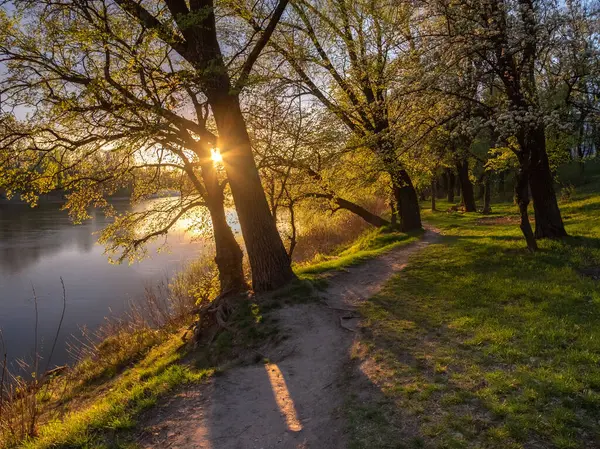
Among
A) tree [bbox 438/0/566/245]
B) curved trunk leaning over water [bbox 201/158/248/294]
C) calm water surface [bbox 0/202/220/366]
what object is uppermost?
tree [bbox 438/0/566/245]

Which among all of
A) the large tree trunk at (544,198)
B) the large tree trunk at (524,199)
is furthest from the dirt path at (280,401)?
the large tree trunk at (544,198)

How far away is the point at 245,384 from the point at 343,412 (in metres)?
2.11

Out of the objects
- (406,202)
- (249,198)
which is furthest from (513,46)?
(406,202)

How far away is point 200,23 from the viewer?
937cm

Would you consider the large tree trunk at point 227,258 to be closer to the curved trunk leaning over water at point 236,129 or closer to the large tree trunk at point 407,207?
the curved trunk leaning over water at point 236,129

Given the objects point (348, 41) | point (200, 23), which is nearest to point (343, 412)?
point (200, 23)

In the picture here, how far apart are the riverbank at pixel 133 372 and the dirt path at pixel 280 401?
43 cm

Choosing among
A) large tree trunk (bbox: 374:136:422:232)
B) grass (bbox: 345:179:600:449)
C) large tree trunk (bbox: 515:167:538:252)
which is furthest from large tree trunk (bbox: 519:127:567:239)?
large tree trunk (bbox: 374:136:422:232)

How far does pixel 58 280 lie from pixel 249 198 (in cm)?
1778

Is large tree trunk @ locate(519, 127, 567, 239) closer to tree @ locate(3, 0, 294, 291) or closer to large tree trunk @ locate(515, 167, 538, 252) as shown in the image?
large tree trunk @ locate(515, 167, 538, 252)

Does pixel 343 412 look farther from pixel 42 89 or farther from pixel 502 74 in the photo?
pixel 42 89

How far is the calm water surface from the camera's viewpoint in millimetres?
15930

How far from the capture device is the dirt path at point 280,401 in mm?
5078

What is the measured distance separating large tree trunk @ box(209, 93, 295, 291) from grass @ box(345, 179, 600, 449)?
108 inches
